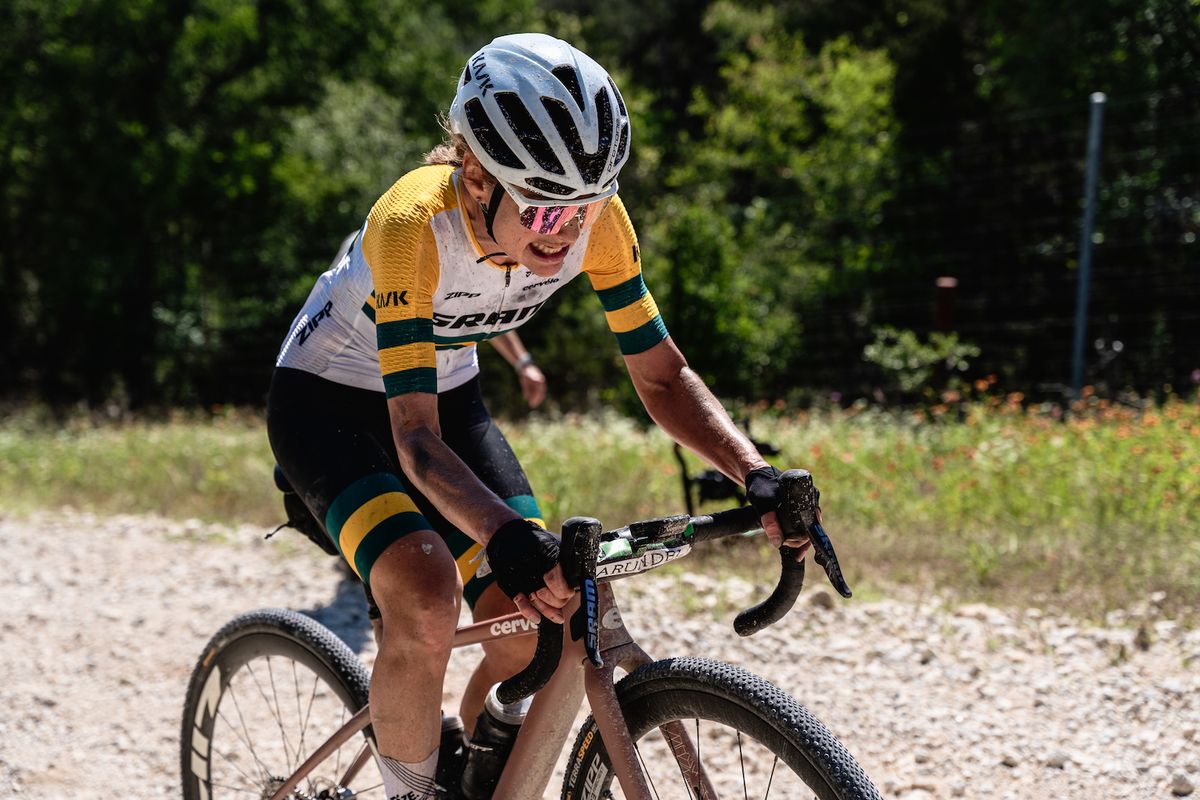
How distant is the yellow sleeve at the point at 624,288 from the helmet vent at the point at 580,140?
38 centimetres

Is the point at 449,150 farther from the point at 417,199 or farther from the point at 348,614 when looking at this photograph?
the point at 348,614

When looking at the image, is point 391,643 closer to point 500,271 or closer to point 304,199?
point 500,271

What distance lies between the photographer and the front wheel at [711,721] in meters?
1.98

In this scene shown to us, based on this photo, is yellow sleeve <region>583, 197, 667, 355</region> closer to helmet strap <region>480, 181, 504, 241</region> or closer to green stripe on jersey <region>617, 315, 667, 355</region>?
green stripe on jersey <region>617, 315, 667, 355</region>

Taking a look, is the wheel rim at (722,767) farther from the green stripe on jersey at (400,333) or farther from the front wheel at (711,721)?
the green stripe on jersey at (400,333)

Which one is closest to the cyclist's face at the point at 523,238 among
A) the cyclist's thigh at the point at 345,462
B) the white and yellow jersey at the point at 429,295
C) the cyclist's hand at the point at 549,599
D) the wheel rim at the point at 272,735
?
the white and yellow jersey at the point at 429,295

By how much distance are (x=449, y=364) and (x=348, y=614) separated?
3096mm

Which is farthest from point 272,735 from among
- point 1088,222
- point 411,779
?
point 1088,222

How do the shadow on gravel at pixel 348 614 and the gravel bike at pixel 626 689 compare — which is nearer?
the gravel bike at pixel 626 689

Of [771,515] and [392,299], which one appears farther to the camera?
[392,299]

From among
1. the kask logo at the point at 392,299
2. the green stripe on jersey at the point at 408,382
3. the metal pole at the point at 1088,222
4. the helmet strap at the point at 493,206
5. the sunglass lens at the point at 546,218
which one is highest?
the metal pole at the point at 1088,222

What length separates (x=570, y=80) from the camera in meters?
2.51

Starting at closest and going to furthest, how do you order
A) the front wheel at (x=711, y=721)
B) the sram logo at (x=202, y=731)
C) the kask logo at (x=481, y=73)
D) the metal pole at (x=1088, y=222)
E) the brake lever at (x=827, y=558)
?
the front wheel at (x=711, y=721) → the brake lever at (x=827, y=558) → the kask logo at (x=481, y=73) → the sram logo at (x=202, y=731) → the metal pole at (x=1088, y=222)

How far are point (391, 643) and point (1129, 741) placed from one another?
2.84 metres
